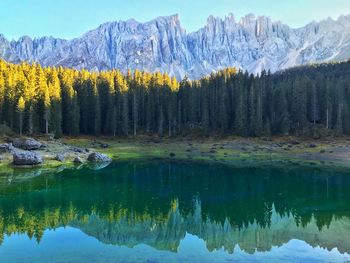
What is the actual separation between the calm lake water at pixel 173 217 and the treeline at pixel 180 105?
60246mm

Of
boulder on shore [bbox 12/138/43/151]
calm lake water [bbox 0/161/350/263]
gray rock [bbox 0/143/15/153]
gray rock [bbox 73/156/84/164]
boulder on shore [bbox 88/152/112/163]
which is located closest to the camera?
calm lake water [bbox 0/161/350/263]

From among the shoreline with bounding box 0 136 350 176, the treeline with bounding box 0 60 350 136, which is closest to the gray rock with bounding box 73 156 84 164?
the shoreline with bounding box 0 136 350 176

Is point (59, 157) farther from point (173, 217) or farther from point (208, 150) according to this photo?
point (173, 217)

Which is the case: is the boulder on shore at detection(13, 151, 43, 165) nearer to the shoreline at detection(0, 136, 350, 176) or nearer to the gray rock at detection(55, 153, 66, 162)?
the shoreline at detection(0, 136, 350, 176)

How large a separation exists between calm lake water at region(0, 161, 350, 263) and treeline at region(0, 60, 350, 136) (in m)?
60.2

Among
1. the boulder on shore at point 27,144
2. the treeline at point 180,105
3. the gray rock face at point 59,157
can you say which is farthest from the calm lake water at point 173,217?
the treeline at point 180,105

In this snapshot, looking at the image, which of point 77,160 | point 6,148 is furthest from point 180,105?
point 6,148

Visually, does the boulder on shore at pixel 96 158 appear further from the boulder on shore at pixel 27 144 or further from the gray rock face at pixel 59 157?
the boulder on shore at pixel 27 144

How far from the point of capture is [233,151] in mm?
106938

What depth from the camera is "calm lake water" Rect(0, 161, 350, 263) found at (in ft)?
94.5

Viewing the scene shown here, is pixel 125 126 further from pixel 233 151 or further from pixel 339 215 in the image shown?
pixel 339 215

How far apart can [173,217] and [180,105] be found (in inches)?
4190

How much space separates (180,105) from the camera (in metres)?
145

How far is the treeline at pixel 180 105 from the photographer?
12456 cm
